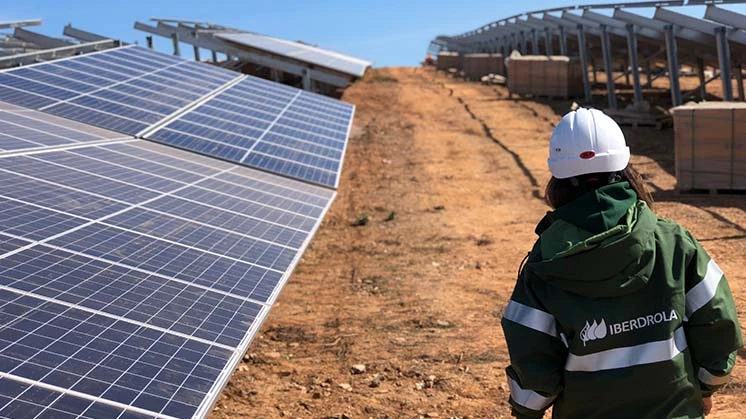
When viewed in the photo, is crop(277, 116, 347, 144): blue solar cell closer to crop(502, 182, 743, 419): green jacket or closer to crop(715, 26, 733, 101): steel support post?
crop(715, 26, 733, 101): steel support post

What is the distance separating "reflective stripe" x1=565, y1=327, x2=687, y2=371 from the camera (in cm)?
283

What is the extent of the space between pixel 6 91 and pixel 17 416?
851cm

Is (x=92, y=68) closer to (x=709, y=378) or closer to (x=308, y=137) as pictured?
(x=308, y=137)

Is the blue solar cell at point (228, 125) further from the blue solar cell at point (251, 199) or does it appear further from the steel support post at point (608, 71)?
the steel support post at point (608, 71)

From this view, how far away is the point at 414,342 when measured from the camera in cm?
816

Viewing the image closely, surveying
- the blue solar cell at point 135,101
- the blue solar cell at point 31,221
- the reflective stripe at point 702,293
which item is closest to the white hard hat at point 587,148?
the reflective stripe at point 702,293

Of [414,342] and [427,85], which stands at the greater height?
[414,342]

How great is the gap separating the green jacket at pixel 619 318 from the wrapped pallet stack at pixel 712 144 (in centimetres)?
1132

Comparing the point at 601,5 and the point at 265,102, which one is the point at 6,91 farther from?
the point at 601,5

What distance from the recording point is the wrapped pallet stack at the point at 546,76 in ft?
112

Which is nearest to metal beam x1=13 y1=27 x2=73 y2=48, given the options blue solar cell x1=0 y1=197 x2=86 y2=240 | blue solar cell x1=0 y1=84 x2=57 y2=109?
blue solar cell x1=0 y1=84 x2=57 y2=109

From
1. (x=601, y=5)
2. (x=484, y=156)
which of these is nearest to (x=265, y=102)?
(x=484, y=156)

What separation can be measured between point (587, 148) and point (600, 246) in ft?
1.40

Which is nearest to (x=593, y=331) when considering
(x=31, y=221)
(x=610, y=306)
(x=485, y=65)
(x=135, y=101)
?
(x=610, y=306)
